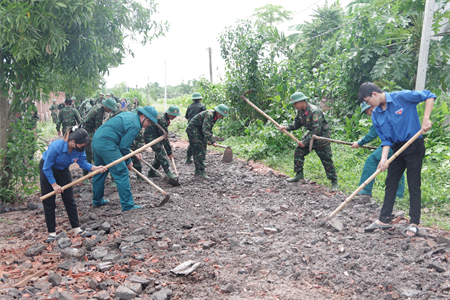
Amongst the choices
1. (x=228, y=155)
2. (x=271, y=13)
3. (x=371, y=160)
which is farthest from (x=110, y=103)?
(x=271, y=13)

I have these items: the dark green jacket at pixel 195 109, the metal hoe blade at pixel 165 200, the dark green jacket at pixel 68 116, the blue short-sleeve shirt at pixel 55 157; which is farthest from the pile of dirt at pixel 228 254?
the dark green jacket at pixel 68 116

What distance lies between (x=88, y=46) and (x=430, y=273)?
18.8 feet

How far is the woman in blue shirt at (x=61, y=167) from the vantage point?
3826 millimetres

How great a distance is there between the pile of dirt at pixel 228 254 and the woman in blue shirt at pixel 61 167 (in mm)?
250

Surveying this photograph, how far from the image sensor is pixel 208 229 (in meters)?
4.30

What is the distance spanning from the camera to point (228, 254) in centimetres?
362

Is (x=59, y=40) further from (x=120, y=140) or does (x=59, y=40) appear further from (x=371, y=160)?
(x=371, y=160)

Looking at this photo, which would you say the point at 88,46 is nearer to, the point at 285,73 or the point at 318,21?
the point at 285,73

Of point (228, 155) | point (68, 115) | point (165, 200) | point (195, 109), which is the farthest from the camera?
point (68, 115)

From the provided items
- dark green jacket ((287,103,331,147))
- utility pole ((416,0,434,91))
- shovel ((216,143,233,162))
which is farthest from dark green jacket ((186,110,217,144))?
utility pole ((416,0,434,91))

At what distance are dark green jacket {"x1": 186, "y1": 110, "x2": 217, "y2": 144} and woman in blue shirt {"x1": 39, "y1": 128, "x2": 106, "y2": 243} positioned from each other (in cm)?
278

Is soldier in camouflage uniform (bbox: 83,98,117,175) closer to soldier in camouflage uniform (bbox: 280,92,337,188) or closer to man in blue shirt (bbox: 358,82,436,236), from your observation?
soldier in camouflage uniform (bbox: 280,92,337,188)

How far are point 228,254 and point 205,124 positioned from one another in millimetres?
3637

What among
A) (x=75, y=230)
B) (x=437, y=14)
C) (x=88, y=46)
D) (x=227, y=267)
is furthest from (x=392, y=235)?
(x=437, y=14)
